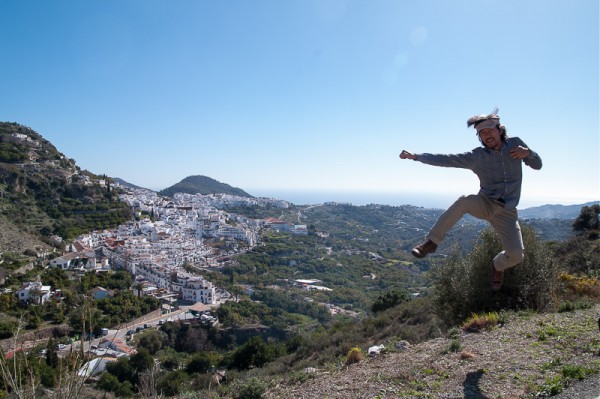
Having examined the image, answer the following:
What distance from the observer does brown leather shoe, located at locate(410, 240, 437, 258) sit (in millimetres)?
3518

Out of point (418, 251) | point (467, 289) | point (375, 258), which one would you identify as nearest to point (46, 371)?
point (467, 289)

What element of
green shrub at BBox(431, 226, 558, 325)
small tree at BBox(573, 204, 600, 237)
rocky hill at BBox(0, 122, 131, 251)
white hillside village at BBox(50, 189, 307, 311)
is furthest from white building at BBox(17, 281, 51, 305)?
small tree at BBox(573, 204, 600, 237)

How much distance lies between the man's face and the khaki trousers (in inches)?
17.8

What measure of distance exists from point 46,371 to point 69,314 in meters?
14.3

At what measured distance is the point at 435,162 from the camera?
3629 mm

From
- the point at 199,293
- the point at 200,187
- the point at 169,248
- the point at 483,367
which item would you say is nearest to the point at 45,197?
the point at 169,248

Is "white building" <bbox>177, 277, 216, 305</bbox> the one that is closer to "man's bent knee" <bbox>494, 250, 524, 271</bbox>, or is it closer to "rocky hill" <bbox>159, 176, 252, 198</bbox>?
"man's bent knee" <bbox>494, 250, 524, 271</bbox>

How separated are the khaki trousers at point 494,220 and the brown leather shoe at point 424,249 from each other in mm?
42

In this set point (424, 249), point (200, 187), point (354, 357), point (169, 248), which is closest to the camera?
point (424, 249)

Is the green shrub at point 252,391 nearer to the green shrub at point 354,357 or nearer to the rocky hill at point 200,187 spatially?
the green shrub at point 354,357

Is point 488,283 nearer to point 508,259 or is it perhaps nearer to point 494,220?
point 508,259

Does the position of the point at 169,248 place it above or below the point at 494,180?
below

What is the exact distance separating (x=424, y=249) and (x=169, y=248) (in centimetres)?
5641

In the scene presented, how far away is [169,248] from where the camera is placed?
183 feet
